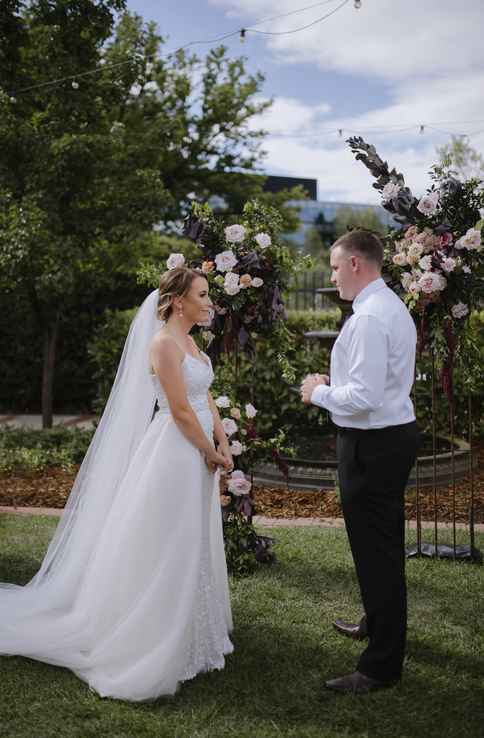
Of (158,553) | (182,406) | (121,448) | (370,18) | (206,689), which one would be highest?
(370,18)

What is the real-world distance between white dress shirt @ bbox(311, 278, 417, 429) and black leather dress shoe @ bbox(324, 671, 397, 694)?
1.22 m

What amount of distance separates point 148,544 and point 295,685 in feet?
3.28

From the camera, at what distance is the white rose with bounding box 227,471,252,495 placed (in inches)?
209

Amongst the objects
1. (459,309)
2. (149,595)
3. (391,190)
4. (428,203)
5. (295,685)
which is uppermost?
(391,190)

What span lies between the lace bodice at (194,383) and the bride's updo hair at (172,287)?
0.27 meters

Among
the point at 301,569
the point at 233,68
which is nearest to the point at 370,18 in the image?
the point at 301,569

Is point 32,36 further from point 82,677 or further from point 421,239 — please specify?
point 82,677

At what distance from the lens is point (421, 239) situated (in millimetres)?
5031

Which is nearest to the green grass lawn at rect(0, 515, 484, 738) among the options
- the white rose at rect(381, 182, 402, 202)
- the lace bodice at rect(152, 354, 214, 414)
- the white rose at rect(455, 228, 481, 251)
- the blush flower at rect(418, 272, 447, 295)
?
the lace bodice at rect(152, 354, 214, 414)

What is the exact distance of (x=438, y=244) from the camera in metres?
5.00

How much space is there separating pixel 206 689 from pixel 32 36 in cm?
917

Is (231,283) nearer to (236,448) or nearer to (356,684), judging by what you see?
(236,448)

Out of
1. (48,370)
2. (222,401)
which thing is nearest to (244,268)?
(222,401)

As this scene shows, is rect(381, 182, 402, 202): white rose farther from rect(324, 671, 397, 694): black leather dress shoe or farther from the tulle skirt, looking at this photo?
rect(324, 671, 397, 694): black leather dress shoe
